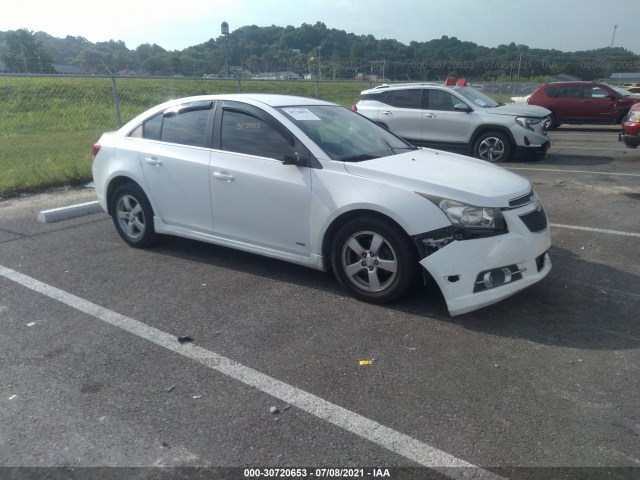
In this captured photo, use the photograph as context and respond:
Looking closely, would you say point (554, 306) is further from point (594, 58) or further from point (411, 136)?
point (594, 58)

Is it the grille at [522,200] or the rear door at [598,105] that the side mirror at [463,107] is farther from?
the rear door at [598,105]

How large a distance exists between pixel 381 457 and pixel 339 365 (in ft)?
3.00

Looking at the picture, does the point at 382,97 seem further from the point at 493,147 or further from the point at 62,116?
the point at 62,116

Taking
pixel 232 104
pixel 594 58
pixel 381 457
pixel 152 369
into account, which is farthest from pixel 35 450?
pixel 594 58

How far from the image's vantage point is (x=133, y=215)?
5.90 meters

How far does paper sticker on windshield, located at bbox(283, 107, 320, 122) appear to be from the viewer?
498 centimetres

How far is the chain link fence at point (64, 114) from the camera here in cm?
979

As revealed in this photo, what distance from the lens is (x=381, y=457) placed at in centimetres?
267

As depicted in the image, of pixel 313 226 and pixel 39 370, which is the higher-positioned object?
pixel 313 226

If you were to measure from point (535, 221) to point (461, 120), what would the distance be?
7.83 metres

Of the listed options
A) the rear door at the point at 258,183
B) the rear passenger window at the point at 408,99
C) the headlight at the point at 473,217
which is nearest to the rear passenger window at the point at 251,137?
the rear door at the point at 258,183

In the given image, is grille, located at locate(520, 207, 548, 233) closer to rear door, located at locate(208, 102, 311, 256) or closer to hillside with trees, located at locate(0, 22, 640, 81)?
rear door, located at locate(208, 102, 311, 256)

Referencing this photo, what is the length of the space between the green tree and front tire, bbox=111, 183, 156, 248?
262 inches

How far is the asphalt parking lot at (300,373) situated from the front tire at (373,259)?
6.3 inches
